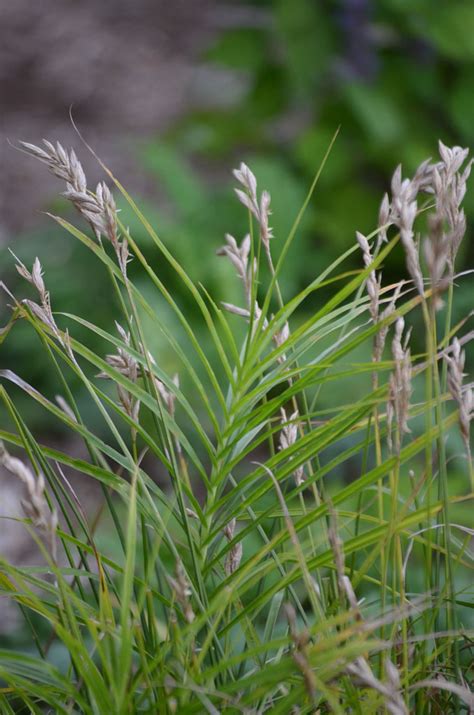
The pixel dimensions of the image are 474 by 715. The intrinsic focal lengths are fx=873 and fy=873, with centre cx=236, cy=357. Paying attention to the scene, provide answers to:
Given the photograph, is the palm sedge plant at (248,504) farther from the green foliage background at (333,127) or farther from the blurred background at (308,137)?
the green foliage background at (333,127)

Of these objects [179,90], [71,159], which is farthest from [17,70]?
[71,159]

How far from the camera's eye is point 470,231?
3104mm

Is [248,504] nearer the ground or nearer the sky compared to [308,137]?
nearer the sky

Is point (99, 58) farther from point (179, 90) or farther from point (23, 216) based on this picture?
point (23, 216)

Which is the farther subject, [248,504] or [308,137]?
[308,137]

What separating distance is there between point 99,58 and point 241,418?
5012 mm

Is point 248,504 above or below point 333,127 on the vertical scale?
above

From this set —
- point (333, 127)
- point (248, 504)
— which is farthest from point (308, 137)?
point (248, 504)

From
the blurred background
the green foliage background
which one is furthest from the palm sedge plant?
the green foliage background

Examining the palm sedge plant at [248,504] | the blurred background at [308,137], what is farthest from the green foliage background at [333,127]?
the palm sedge plant at [248,504]

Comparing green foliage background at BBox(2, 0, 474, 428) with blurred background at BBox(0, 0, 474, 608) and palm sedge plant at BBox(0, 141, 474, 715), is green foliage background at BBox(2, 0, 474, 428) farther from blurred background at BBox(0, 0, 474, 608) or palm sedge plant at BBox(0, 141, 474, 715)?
palm sedge plant at BBox(0, 141, 474, 715)

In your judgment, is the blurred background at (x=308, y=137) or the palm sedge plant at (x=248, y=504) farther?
the blurred background at (x=308, y=137)

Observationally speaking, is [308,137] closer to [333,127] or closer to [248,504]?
[333,127]

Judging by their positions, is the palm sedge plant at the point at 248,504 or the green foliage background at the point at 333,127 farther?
the green foliage background at the point at 333,127
